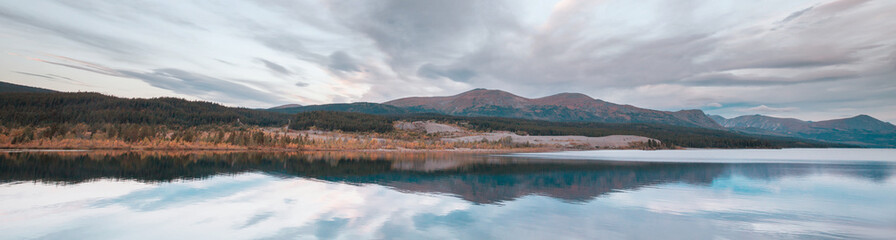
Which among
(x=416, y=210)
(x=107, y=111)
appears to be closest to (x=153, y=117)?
(x=107, y=111)

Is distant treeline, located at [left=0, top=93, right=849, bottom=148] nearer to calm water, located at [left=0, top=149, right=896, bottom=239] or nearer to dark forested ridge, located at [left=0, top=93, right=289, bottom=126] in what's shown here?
dark forested ridge, located at [left=0, top=93, right=289, bottom=126]

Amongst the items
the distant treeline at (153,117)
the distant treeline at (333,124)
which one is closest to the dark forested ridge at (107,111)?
the distant treeline at (153,117)

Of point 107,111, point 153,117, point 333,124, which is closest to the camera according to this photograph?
point 107,111

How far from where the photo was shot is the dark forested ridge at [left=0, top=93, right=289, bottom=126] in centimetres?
8937

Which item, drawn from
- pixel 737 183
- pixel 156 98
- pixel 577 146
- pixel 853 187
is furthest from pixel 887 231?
pixel 156 98

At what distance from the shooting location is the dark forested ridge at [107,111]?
8937cm

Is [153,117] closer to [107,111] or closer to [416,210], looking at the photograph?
[107,111]

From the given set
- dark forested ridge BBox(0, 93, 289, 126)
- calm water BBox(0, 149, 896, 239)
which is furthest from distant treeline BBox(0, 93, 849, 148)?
calm water BBox(0, 149, 896, 239)

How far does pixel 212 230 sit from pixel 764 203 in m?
22.4

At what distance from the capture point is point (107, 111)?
344 feet

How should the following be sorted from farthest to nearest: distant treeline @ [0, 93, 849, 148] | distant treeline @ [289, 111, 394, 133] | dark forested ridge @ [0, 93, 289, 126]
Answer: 1. distant treeline @ [289, 111, 394, 133]
2. dark forested ridge @ [0, 93, 289, 126]
3. distant treeline @ [0, 93, 849, 148]

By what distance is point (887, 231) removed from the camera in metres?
11.7

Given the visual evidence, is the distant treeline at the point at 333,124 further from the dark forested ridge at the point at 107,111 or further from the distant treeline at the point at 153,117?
the dark forested ridge at the point at 107,111

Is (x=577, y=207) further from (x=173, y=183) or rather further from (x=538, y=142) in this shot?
(x=538, y=142)
